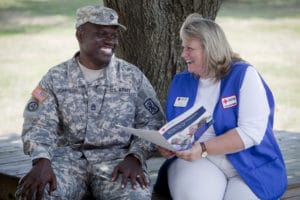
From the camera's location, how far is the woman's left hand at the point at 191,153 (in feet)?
14.9

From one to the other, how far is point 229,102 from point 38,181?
1.10 m

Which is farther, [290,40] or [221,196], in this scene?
[290,40]

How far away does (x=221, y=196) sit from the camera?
15.2 feet

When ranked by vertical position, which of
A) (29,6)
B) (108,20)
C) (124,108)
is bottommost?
(29,6)

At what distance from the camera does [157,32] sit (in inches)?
234

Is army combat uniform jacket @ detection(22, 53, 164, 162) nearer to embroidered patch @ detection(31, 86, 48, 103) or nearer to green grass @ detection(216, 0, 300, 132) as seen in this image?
embroidered patch @ detection(31, 86, 48, 103)

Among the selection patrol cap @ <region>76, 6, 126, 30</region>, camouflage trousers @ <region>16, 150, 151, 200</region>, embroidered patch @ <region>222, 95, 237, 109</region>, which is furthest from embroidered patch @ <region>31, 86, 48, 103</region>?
embroidered patch @ <region>222, 95, 237, 109</region>

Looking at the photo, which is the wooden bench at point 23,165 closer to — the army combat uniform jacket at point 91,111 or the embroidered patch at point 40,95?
the army combat uniform jacket at point 91,111

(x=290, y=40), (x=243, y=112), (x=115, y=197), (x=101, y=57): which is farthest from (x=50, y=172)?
(x=290, y=40)

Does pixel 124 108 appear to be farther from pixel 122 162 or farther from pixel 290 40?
pixel 290 40

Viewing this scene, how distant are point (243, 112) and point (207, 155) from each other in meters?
0.31

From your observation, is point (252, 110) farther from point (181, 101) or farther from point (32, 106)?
point (32, 106)

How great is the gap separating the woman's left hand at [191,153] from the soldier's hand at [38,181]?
0.69 m

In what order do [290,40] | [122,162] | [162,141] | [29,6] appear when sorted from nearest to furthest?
[162,141], [122,162], [290,40], [29,6]
